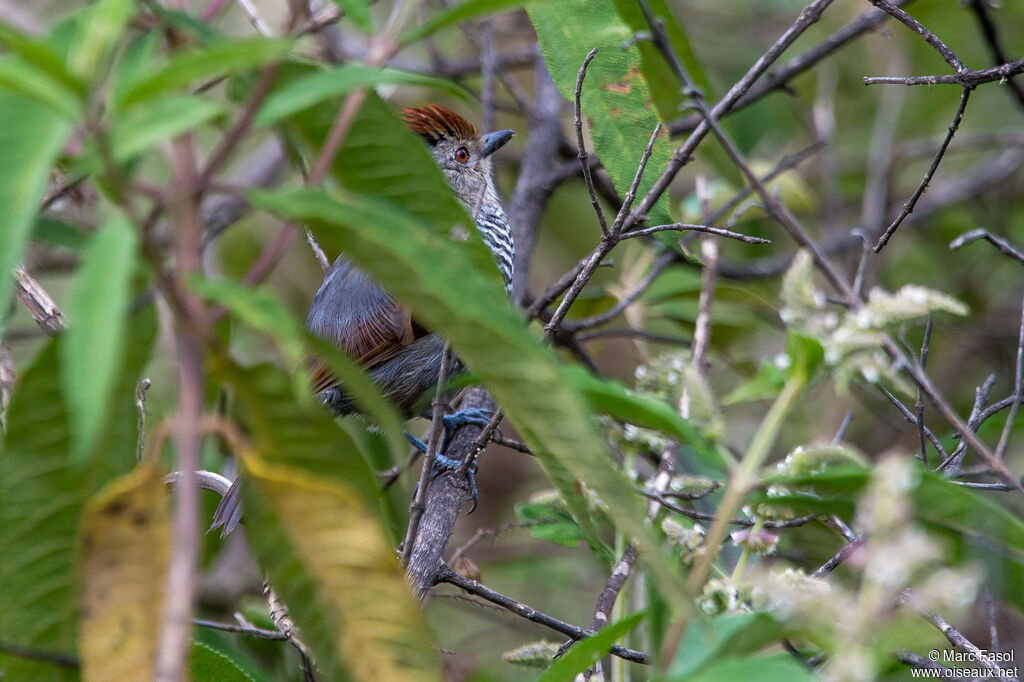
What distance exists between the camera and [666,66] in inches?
113

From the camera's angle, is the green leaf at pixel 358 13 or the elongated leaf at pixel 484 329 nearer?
the elongated leaf at pixel 484 329

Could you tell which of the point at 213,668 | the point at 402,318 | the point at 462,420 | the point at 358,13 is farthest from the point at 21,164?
the point at 402,318

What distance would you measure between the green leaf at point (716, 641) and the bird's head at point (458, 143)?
3.10 m

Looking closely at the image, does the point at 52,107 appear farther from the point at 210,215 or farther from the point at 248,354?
the point at 248,354

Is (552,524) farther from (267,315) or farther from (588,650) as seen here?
(267,315)

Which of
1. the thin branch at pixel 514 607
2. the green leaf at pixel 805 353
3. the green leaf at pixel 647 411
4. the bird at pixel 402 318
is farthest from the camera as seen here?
the bird at pixel 402 318

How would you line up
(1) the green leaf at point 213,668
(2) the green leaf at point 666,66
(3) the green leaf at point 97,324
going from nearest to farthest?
(3) the green leaf at point 97,324, (1) the green leaf at point 213,668, (2) the green leaf at point 666,66

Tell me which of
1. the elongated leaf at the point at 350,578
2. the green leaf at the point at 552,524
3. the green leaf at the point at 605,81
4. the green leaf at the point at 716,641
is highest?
the green leaf at the point at 605,81

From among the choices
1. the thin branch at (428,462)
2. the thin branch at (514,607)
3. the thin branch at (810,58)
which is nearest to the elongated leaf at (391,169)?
the thin branch at (428,462)

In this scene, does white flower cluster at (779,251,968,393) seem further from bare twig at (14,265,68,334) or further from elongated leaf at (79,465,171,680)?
bare twig at (14,265,68,334)

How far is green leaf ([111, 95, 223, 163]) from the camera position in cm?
95

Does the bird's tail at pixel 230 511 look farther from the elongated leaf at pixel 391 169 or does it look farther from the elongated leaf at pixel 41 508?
the elongated leaf at pixel 391 169

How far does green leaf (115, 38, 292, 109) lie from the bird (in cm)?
231

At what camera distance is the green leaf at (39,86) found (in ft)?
2.98
